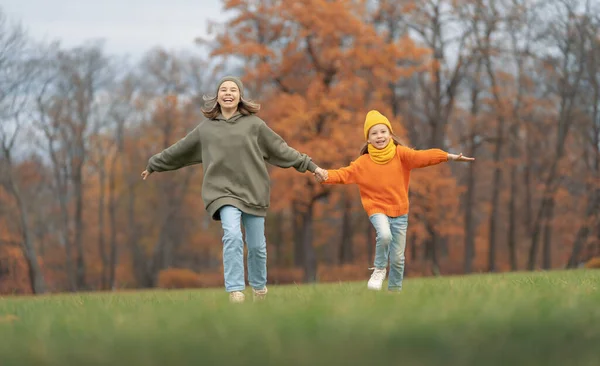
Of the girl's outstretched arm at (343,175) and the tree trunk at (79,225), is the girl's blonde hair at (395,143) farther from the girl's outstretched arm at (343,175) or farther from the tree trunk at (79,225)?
the tree trunk at (79,225)

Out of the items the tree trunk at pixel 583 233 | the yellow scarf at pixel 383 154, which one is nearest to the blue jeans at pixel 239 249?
the yellow scarf at pixel 383 154

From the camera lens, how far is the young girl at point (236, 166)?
7.03m

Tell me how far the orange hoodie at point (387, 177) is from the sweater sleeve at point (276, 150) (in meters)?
0.47

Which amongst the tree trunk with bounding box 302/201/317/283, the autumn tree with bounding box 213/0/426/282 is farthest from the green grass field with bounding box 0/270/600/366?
the tree trunk with bounding box 302/201/317/283

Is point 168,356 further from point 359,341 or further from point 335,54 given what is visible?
point 335,54

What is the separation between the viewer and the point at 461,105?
1441 inches

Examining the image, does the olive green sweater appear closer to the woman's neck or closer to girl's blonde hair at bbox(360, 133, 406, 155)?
the woman's neck

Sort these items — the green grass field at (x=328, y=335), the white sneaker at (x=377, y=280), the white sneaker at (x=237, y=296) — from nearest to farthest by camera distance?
1. the green grass field at (x=328, y=335)
2. the white sneaker at (x=237, y=296)
3. the white sneaker at (x=377, y=280)

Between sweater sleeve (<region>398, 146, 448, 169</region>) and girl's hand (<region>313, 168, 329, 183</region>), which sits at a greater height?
sweater sleeve (<region>398, 146, 448, 169</region>)

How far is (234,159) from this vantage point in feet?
23.4

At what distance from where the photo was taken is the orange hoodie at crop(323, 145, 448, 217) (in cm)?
770

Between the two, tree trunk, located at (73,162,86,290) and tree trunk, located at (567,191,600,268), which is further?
tree trunk, located at (73,162,86,290)

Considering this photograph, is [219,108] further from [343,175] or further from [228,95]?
[343,175]

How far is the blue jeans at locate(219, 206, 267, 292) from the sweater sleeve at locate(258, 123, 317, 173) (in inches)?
26.9
